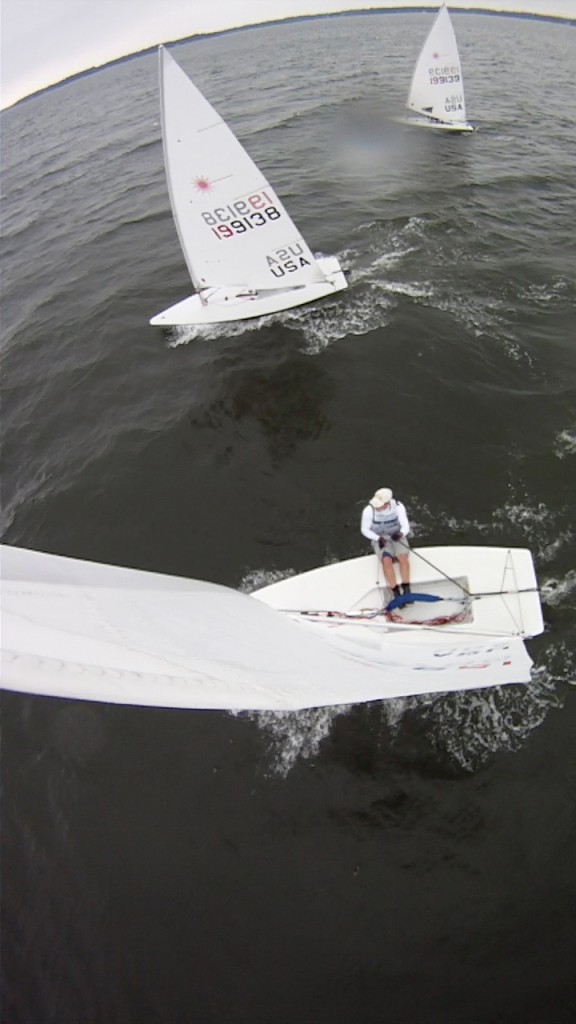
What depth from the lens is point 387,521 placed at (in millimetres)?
9773

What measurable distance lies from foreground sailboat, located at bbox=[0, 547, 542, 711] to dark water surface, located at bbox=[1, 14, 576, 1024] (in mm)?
2105

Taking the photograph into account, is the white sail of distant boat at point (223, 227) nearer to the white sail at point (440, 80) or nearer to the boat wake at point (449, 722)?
the boat wake at point (449, 722)

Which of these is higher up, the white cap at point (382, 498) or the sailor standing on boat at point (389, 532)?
the white cap at point (382, 498)

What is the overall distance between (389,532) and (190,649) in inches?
237

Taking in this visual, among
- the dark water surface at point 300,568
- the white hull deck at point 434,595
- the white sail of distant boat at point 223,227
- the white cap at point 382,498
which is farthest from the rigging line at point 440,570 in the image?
the white sail of distant boat at point 223,227

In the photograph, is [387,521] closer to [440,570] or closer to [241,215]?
[440,570]

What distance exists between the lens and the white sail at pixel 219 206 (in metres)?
13.2

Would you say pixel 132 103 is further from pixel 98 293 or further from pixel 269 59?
pixel 98 293

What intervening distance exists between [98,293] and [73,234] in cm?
995

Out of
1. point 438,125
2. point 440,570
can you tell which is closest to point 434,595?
point 440,570

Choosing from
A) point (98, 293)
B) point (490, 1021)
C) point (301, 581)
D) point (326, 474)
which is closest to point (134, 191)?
point (98, 293)

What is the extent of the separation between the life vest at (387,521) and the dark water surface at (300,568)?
237cm

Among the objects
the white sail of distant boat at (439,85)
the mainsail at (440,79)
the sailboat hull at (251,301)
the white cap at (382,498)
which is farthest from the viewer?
the white sail of distant boat at (439,85)

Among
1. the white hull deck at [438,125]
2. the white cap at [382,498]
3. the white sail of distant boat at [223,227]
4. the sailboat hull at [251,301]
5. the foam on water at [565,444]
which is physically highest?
the white hull deck at [438,125]
